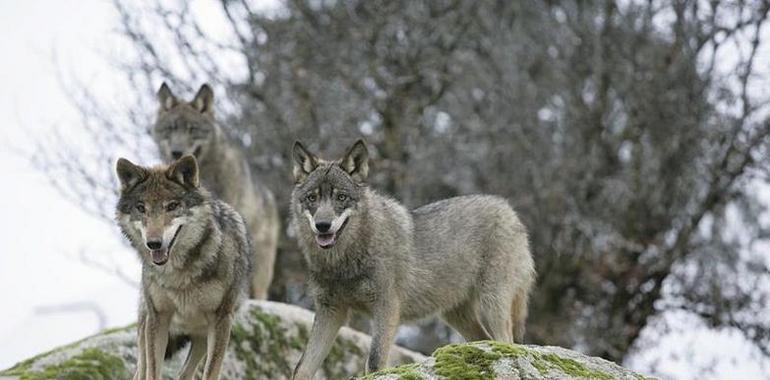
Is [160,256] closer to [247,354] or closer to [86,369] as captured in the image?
[86,369]

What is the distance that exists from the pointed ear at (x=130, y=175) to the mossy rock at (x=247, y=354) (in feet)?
6.28

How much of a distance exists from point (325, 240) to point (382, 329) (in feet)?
2.73

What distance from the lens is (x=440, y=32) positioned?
18.9 m

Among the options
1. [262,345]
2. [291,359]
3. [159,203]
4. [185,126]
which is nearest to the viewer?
[159,203]

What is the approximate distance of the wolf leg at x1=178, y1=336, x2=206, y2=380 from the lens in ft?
28.4

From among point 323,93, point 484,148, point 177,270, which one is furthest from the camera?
point 484,148

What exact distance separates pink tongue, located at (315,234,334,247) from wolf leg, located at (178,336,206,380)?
1.34 m

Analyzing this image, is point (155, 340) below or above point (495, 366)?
below

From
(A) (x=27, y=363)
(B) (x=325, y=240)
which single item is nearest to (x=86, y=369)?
(A) (x=27, y=363)

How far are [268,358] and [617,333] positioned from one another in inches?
434

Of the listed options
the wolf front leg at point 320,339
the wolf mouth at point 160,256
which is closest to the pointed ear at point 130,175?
the wolf mouth at point 160,256

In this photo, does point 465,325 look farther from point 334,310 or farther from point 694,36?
point 694,36

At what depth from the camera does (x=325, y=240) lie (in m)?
8.19

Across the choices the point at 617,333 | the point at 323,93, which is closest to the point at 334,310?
the point at 323,93
